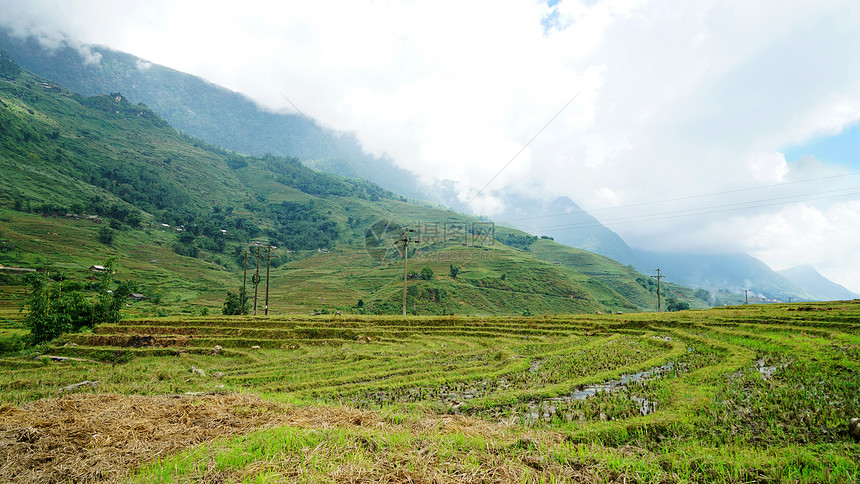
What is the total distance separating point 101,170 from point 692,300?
303 meters

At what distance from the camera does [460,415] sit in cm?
877

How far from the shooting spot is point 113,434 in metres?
5.74

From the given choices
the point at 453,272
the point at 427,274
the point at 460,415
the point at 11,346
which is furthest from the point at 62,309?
the point at 453,272

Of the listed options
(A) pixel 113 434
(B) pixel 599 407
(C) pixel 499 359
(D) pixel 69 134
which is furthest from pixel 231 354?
(D) pixel 69 134

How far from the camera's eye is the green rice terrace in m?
4.86

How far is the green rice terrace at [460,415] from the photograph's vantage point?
191 inches

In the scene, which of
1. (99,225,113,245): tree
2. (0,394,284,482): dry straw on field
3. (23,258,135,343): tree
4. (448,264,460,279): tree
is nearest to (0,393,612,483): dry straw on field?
(0,394,284,482): dry straw on field

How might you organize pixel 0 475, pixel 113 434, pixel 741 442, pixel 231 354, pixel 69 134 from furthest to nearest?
pixel 69 134, pixel 231 354, pixel 741 442, pixel 113 434, pixel 0 475

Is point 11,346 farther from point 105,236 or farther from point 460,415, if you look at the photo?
point 105,236

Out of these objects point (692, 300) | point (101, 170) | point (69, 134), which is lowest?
point (692, 300)

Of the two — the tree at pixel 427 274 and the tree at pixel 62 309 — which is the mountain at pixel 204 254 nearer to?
the tree at pixel 427 274

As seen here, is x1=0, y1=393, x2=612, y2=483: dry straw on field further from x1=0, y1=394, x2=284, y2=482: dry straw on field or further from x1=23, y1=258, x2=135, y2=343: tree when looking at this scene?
x1=23, y1=258, x2=135, y2=343: tree

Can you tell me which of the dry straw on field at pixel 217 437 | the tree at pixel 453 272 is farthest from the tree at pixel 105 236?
the dry straw on field at pixel 217 437

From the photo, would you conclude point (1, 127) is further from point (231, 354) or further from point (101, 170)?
point (231, 354)
